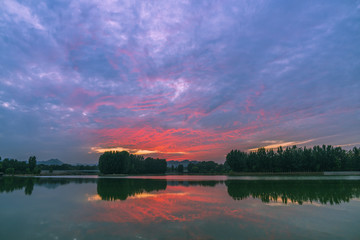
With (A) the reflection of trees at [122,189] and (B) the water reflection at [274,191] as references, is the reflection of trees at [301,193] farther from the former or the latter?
(A) the reflection of trees at [122,189]

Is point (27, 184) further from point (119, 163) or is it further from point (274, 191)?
point (119, 163)

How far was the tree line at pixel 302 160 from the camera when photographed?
96.1 meters

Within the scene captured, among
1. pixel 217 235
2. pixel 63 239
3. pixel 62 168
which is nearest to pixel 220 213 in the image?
pixel 217 235

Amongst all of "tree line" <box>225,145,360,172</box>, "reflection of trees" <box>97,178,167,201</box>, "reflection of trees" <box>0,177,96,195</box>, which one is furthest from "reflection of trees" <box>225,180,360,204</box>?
"tree line" <box>225,145,360,172</box>

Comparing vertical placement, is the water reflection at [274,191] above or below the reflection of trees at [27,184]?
below

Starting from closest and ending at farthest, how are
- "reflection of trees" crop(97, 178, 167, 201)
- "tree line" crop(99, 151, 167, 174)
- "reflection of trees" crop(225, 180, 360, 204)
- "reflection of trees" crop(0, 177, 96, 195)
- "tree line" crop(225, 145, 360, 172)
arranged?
"reflection of trees" crop(225, 180, 360, 204) < "reflection of trees" crop(97, 178, 167, 201) < "reflection of trees" crop(0, 177, 96, 195) < "tree line" crop(225, 145, 360, 172) < "tree line" crop(99, 151, 167, 174)

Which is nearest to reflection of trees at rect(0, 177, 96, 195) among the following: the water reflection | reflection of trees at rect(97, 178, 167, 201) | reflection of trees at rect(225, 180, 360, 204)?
the water reflection

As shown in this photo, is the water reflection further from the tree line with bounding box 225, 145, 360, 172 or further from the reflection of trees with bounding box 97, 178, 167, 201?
the tree line with bounding box 225, 145, 360, 172

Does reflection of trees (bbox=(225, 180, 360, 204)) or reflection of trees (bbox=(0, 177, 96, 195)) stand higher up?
reflection of trees (bbox=(0, 177, 96, 195))

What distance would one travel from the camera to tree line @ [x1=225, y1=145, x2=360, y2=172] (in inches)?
3782

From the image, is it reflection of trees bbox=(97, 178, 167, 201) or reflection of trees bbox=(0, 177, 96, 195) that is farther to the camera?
reflection of trees bbox=(0, 177, 96, 195)

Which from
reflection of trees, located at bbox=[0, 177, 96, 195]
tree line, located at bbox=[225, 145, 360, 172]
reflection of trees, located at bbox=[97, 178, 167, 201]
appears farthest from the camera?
tree line, located at bbox=[225, 145, 360, 172]

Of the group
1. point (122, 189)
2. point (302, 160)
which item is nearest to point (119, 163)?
point (122, 189)

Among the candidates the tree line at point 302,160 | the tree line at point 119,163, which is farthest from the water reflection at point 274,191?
the tree line at point 119,163
